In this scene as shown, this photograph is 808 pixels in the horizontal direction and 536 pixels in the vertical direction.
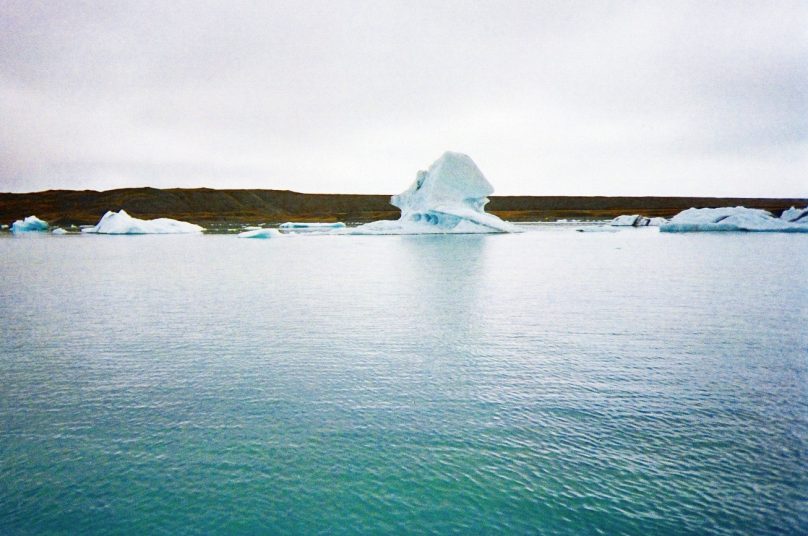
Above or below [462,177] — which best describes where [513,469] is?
below

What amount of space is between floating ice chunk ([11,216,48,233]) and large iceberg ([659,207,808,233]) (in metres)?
67.9

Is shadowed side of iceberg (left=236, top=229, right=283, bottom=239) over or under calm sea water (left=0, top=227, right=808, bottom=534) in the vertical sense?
over

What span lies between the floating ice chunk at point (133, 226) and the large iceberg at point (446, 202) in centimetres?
2177

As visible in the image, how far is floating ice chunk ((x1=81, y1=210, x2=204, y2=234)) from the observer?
1925 inches

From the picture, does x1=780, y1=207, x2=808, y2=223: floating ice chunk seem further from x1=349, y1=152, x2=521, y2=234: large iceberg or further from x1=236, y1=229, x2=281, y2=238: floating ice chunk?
x1=236, y1=229, x2=281, y2=238: floating ice chunk

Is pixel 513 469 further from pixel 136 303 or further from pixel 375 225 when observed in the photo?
pixel 375 225

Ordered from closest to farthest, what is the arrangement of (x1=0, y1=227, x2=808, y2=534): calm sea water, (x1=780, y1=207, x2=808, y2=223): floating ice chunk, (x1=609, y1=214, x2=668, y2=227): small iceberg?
(x1=0, y1=227, x2=808, y2=534): calm sea water → (x1=780, y1=207, x2=808, y2=223): floating ice chunk → (x1=609, y1=214, x2=668, y2=227): small iceberg

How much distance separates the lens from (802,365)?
23.1ft

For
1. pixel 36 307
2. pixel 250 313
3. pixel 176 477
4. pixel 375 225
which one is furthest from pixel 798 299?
pixel 375 225

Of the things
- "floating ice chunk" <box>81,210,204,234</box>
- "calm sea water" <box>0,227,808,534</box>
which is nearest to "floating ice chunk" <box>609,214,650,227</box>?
"floating ice chunk" <box>81,210,204,234</box>

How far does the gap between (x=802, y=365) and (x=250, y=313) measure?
31.3 feet

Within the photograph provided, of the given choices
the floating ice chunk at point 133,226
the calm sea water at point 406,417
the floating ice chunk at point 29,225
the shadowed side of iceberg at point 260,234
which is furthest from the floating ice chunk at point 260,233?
the floating ice chunk at point 29,225

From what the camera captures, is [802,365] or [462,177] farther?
[462,177]

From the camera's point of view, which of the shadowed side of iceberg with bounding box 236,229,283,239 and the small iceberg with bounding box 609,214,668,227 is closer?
the shadowed side of iceberg with bounding box 236,229,283,239
